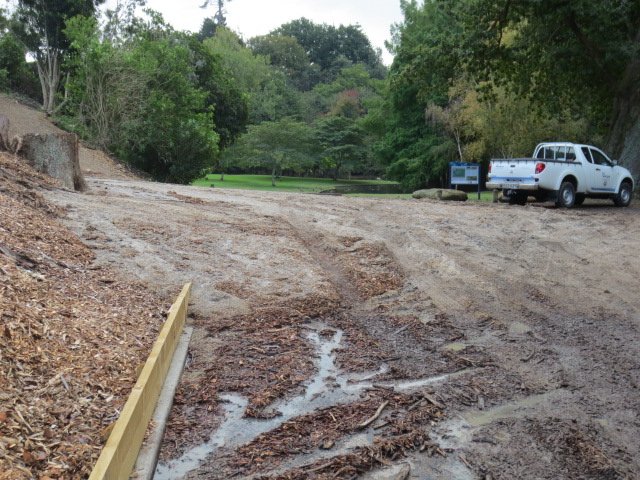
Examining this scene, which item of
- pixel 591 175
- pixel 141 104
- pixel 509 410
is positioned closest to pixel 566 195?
pixel 591 175

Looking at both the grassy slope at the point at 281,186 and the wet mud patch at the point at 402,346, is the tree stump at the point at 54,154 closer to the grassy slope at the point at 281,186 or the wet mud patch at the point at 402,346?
the wet mud patch at the point at 402,346

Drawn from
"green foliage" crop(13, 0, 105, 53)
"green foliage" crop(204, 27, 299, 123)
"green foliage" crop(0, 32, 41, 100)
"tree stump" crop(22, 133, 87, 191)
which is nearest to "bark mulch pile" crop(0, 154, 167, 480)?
"tree stump" crop(22, 133, 87, 191)

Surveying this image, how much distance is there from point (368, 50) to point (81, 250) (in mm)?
101864

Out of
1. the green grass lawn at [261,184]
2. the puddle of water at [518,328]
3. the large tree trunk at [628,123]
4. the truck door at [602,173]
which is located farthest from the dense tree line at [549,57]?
the puddle of water at [518,328]

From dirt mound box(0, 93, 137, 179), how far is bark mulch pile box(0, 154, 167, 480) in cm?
1240

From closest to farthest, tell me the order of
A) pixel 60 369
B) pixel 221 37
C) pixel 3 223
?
pixel 60 369, pixel 3 223, pixel 221 37

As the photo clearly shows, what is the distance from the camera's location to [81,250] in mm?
7977

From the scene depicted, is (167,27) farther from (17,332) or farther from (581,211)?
(17,332)

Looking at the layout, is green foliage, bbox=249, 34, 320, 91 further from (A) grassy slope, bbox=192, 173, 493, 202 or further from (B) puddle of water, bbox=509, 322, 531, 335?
(B) puddle of water, bbox=509, 322, 531, 335

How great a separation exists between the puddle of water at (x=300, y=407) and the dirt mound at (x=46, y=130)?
15090 millimetres

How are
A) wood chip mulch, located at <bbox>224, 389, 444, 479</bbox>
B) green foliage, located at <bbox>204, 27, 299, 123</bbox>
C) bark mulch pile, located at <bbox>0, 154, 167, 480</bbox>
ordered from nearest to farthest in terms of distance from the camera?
bark mulch pile, located at <bbox>0, 154, 167, 480</bbox>, wood chip mulch, located at <bbox>224, 389, 444, 479</bbox>, green foliage, located at <bbox>204, 27, 299, 123</bbox>

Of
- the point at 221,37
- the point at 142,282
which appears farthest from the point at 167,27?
the point at 221,37

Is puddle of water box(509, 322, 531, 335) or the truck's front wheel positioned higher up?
the truck's front wheel

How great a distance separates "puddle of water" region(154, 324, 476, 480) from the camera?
4.28 meters
